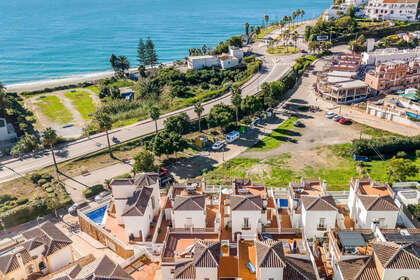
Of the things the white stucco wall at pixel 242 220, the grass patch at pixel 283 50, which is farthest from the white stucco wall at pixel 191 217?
the grass patch at pixel 283 50

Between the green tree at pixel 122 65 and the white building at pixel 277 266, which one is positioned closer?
the white building at pixel 277 266

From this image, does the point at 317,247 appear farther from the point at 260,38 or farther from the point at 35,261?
the point at 260,38

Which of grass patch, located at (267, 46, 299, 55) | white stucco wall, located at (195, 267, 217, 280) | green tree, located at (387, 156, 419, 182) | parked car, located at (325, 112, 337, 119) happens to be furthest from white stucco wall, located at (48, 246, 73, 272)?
grass patch, located at (267, 46, 299, 55)

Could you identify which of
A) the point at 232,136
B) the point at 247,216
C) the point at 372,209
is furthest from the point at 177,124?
the point at 372,209

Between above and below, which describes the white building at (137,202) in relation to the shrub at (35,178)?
above

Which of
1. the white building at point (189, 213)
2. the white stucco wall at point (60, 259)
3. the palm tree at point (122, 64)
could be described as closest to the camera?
the white stucco wall at point (60, 259)

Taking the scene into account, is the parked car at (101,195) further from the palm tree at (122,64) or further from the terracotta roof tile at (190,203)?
the palm tree at (122,64)

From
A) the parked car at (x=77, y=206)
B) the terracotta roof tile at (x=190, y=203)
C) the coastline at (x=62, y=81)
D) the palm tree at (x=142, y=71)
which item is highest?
the palm tree at (x=142, y=71)
